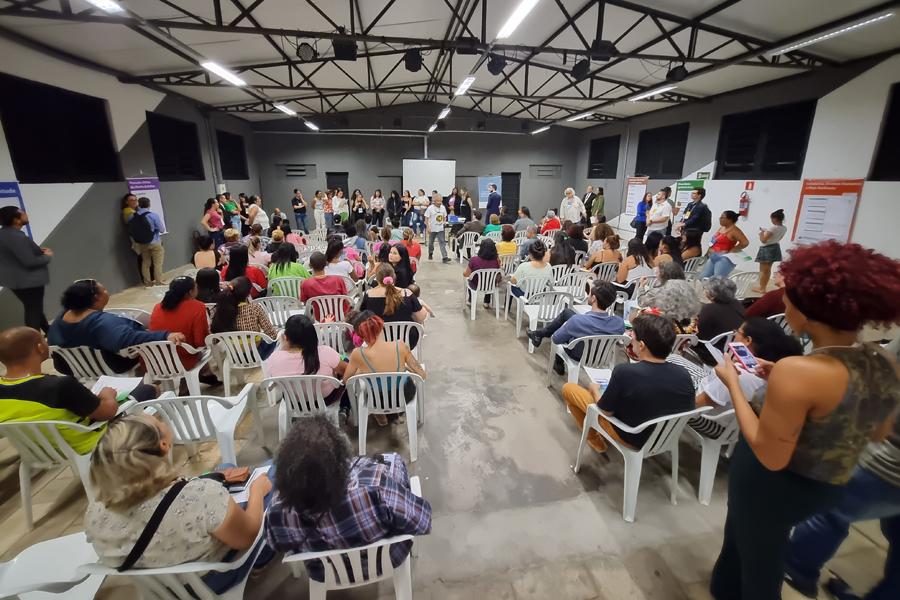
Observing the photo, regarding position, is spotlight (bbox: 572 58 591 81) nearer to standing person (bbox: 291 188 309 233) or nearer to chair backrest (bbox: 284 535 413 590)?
chair backrest (bbox: 284 535 413 590)

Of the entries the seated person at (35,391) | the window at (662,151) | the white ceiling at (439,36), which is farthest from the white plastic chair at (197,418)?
the window at (662,151)

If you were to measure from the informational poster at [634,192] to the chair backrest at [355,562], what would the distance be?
11104 millimetres

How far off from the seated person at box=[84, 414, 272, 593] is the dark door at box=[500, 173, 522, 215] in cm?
1398

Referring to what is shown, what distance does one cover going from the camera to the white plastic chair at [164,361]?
2.65 m

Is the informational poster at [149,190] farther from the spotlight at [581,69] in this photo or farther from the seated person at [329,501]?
the seated person at [329,501]

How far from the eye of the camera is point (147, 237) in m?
6.50

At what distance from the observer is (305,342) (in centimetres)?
235

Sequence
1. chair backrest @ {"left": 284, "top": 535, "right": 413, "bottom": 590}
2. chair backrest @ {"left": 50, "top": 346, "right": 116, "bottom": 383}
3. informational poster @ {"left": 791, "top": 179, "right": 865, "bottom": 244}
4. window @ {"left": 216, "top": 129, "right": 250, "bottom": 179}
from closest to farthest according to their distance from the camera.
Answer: chair backrest @ {"left": 284, "top": 535, "right": 413, "bottom": 590} < chair backrest @ {"left": 50, "top": 346, "right": 116, "bottom": 383} < informational poster @ {"left": 791, "top": 179, "right": 865, "bottom": 244} < window @ {"left": 216, "top": 129, "right": 250, "bottom": 179}

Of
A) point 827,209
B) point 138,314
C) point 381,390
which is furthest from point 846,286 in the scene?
point 827,209

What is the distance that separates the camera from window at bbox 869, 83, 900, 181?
527cm

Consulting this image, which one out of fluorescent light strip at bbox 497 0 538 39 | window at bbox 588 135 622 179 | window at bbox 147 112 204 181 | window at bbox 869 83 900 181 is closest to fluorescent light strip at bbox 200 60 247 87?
window at bbox 147 112 204 181

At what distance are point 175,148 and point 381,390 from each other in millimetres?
8857

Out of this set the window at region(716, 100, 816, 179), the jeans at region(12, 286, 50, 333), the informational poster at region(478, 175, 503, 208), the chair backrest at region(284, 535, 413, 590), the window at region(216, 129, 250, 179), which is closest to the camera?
the chair backrest at region(284, 535, 413, 590)

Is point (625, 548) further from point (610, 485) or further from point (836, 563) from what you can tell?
point (836, 563)
